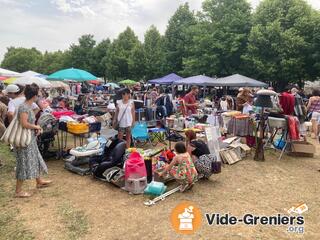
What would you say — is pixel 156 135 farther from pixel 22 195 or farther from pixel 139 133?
pixel 22 195

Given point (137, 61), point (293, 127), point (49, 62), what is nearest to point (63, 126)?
point (293, 127)

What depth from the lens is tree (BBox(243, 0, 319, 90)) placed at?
895 inches

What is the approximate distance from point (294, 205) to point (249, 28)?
24654mm

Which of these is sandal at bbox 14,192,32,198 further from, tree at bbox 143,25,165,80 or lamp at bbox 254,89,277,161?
tree at bbox 143,25,165,80

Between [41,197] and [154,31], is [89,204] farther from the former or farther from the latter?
[154,31]

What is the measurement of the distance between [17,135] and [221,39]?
2525 cm

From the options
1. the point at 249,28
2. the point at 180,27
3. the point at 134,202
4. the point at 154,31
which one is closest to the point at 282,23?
the point at 249,28

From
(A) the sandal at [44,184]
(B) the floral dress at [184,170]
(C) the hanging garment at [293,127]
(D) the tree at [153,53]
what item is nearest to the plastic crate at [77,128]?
(A) the sandal at [44,184]

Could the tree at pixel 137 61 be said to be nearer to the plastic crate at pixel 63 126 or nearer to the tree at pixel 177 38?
the tree at pixel 177 38

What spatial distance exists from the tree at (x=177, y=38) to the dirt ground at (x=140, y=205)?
2763 centimetres

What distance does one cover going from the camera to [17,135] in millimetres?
4699

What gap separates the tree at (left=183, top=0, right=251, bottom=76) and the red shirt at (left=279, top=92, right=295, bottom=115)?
19071mm

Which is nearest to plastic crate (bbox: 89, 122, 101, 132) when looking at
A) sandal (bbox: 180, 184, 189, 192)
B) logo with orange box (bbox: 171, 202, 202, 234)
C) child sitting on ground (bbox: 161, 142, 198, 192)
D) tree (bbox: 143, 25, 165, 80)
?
child sitting on ground (bbox: 161, 142, 198, 192)

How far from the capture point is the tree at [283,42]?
2273 cm
